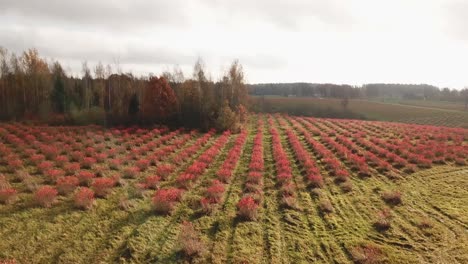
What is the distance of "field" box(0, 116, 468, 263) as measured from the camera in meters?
8.91

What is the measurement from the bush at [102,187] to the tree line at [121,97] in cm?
2268

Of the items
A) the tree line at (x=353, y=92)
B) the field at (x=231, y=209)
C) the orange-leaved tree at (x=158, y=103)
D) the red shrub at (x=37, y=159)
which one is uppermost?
the tree line at (x=353, y=92)

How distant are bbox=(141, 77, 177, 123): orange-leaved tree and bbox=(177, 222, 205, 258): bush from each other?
28.2 metres

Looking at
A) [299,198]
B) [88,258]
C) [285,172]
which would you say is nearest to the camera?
[88,258]

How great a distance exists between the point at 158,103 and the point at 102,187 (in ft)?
80.4

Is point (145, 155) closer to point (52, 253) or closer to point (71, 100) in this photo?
point (52, 253)

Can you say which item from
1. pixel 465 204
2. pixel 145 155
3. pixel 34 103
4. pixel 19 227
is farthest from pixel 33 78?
pixel 465 204

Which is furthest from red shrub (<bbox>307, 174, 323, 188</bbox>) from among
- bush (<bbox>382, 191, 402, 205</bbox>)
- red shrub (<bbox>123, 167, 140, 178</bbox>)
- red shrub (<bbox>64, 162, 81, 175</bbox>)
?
red shrub (<bbox>64, 162, 81, 175</bbox>)

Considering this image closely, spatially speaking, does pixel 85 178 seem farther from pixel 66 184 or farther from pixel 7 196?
pixel 7 196

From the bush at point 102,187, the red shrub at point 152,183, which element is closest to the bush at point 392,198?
the red shrub at point 152,183

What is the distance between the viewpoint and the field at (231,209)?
8.91 m

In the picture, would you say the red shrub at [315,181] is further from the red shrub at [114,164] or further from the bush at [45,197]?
the bush at [45,197]

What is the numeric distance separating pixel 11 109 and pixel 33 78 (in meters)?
7.00

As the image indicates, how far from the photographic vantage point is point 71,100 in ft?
148
